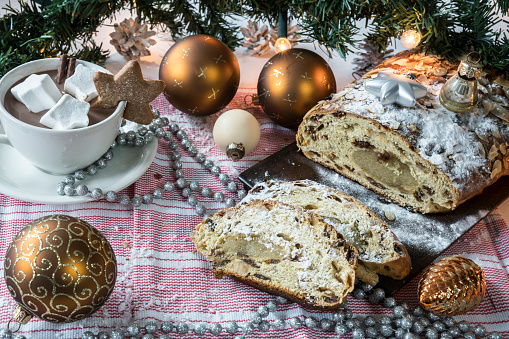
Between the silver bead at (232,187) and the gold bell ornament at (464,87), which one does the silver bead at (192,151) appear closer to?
the silver bead at (232,187)

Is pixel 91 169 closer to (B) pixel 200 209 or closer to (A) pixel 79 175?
(A) pixel 79 175

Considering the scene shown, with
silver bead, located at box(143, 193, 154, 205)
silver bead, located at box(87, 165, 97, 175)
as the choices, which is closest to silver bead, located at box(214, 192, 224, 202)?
silver bead, located at box(143, 193, 154, 205)

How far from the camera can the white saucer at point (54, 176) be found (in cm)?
180

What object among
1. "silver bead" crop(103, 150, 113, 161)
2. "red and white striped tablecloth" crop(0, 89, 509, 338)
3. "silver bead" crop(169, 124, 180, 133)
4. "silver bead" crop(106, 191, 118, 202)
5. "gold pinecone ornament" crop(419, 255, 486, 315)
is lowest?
"red and white striped tablecloth" crop(0, 89, 509, 338)

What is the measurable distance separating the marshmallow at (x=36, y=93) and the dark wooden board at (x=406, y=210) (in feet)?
2.62

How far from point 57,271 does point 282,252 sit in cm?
67

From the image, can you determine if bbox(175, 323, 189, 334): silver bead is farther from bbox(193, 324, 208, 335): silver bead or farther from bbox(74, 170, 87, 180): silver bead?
bbox(74, 170, 87, 180): silver bead

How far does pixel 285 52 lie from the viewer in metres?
2.32

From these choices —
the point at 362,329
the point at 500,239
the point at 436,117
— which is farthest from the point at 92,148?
the point at 500,239

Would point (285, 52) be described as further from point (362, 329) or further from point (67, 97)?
point (362, 329)

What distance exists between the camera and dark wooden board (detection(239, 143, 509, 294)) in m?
1.93

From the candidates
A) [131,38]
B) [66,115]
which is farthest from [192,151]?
[131,38]

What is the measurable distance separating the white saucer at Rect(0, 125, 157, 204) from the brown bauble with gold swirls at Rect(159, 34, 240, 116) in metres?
0.32

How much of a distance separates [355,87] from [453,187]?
59cm
